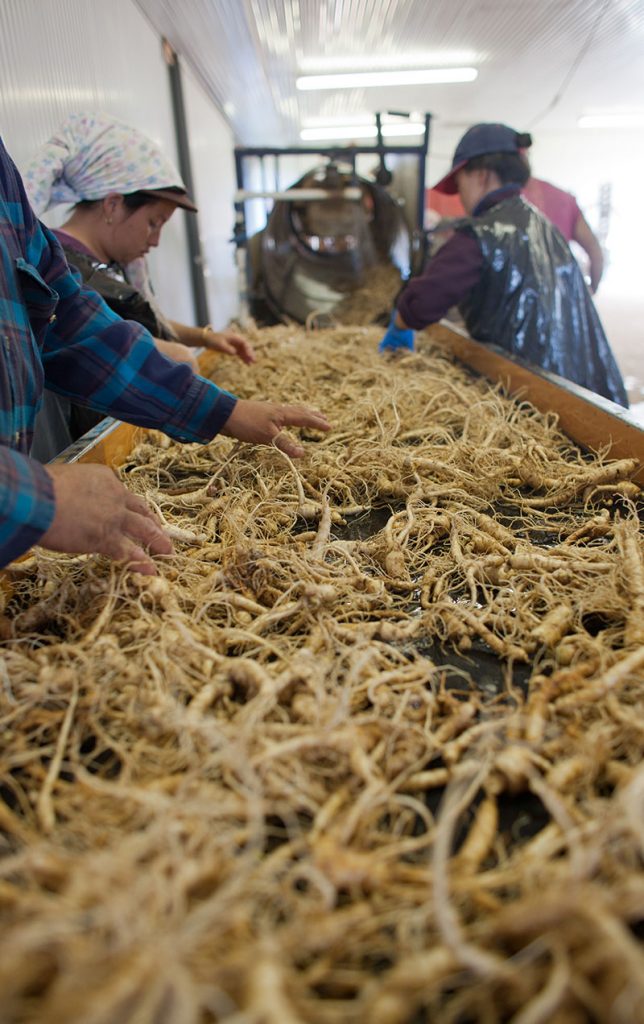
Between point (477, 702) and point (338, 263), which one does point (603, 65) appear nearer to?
point (338, 263)

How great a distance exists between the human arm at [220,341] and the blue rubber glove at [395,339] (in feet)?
2.62

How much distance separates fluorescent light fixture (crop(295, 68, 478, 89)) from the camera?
25.9ft

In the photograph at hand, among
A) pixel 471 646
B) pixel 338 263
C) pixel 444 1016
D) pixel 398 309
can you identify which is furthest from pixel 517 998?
pixel 338 263

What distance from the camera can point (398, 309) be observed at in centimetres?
300

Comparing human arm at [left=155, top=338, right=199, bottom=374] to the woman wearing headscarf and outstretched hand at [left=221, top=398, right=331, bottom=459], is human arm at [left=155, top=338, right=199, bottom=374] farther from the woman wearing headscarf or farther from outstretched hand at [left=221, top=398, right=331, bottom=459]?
outstretched hand at [left=221, top=398, right=331, bottom=459]

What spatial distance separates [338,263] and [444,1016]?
20.2 feet

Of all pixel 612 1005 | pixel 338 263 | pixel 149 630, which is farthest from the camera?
pixel 338 263

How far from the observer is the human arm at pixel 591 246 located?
4.56m

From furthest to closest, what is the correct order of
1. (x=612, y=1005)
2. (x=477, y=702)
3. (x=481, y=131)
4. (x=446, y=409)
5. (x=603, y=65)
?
1. (x=603, y=65)
2. (x=481, y=131)
3. (x=446, y=409)
4. (x=477, y=702)
5. (x=612, y=1005)

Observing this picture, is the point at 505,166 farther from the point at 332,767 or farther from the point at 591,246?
the point at 332,767

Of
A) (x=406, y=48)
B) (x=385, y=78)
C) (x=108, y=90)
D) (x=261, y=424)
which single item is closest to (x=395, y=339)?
(x=261, y=424)

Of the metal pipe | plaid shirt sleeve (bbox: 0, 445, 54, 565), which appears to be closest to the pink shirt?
the metal pipe

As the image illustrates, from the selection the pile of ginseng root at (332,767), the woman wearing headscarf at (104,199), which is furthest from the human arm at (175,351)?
the pile of ginseng root at (332,767)

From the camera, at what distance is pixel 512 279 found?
285cm
